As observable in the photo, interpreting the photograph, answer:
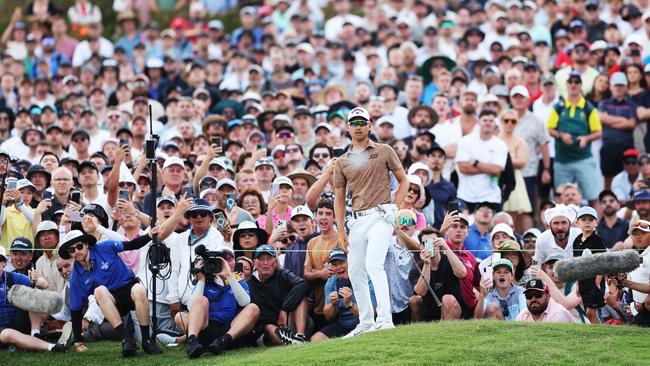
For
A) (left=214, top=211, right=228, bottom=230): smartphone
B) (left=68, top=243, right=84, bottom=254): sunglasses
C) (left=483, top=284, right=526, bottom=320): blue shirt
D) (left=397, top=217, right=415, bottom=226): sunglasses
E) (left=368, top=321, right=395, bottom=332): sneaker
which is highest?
(left=214, top=211, right=228, bottom=230): smartphone

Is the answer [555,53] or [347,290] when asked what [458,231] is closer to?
[347,290]

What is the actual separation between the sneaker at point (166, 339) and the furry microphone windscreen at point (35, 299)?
189cm

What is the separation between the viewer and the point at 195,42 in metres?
34.7

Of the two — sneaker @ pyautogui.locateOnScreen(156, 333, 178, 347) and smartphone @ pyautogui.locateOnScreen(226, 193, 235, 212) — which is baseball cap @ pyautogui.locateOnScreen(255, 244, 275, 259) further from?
smartphone @ pyautogui.locateOnScreen(226, 193, 235, 212)

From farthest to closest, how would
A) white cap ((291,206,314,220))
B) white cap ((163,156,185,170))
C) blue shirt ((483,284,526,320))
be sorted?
white cap ((163,156,185,170)), white cap ((291,206,314,220)), blue shirt ((483,284,526,320))

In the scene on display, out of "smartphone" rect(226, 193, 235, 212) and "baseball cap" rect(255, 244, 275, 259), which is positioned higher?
A: "smartphone" rect(226, 193, 235, 212)

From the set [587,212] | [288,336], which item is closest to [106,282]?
[288,336]

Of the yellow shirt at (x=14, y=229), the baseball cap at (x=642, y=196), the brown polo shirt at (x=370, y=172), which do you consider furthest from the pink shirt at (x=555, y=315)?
the yellow shirt at (x=14, y=229)

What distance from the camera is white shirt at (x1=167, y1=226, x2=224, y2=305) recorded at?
1942 cm

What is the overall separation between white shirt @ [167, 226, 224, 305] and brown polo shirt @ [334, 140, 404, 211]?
111 inches

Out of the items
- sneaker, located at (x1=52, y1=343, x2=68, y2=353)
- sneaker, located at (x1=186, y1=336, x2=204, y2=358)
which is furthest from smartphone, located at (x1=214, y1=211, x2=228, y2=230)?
sneaker, located at (x1=52, y1=343, x2=68, y2=353)

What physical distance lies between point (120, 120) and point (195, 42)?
8021 mm

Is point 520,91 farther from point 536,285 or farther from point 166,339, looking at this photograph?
point 166,339

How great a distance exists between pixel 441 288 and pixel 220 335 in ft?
9.95
